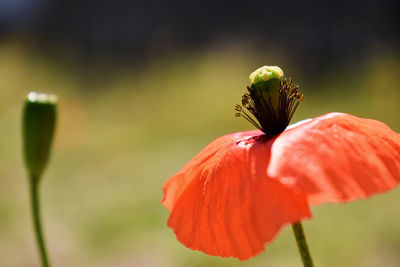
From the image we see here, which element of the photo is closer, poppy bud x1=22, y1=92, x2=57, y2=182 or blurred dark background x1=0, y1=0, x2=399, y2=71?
poppy bud x1=22, y1=92, x2=57, y2=182

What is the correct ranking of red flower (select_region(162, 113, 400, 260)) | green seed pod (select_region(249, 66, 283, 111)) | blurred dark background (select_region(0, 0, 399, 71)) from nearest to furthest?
red flower (select_region(162, 113, 400, 260))
green seed pod (select_region(249, 66, 283, 111))
blurred dark background (select_region(0, 0, 399, 71))

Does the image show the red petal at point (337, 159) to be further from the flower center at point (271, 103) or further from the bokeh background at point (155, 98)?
the bokeh background at point (155, 98)

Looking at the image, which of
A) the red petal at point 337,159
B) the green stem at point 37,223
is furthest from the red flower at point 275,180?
the green stem at point 37,223

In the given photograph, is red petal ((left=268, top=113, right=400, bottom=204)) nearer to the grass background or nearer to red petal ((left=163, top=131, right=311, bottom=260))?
red petal ((left=163, top=131, right=311, bottom=260))

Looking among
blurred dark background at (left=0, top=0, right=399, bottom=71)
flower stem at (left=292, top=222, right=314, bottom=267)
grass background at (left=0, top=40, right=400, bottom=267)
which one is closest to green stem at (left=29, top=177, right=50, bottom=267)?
flower stem at (left=292, top=222, right=314, bottom=267)

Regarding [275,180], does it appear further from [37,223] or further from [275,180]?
[37,223]

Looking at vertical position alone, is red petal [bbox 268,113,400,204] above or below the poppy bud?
below

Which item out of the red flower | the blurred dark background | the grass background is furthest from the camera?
the blurred dark background

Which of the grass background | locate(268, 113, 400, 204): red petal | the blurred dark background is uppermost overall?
the blurred dark background
